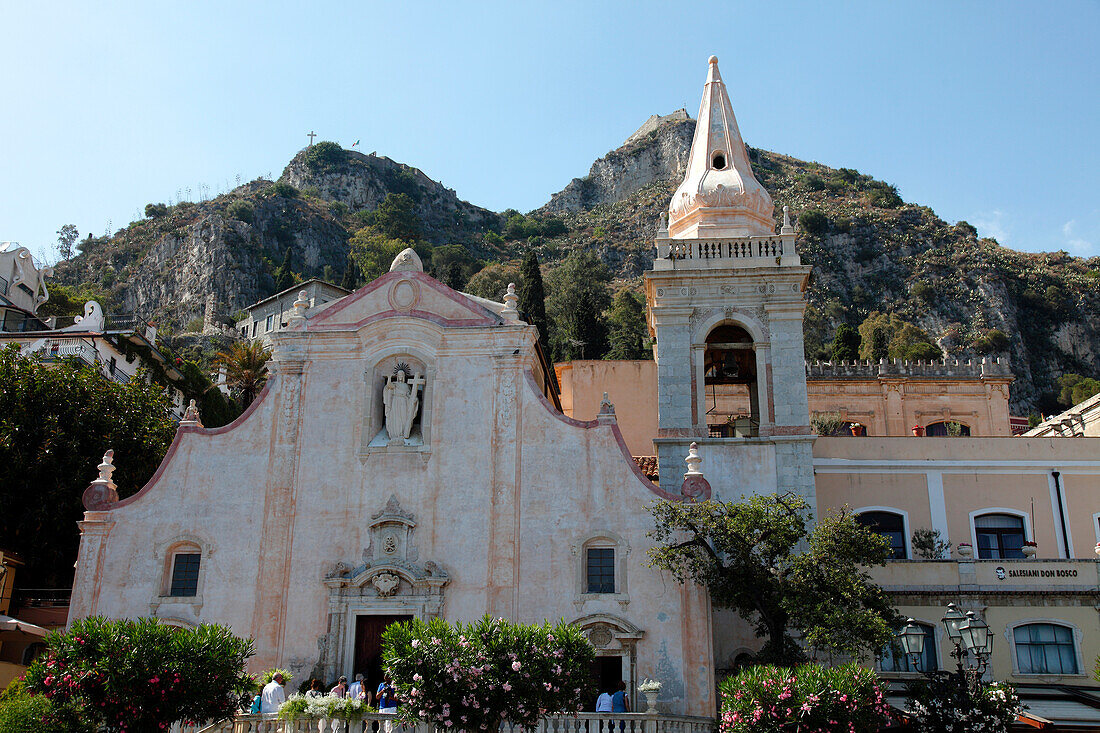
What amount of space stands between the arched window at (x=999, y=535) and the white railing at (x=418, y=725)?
1493 centimetres

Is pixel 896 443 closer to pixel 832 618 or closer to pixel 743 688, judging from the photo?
pixel 832 618

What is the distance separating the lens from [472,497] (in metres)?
24.3

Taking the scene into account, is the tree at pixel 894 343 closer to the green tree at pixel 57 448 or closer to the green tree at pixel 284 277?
the green tree at pixel 57 448

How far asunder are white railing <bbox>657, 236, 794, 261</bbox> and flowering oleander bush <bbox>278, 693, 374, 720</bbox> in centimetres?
1518

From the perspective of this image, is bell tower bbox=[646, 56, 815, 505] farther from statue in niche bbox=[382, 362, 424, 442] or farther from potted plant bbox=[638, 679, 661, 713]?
statue in niche bbox=[382, 362, 424, 442]

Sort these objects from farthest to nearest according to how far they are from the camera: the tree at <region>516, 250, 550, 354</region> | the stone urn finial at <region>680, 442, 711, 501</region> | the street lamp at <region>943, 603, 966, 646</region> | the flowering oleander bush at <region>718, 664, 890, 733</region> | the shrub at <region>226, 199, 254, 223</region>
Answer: the shrub at <region>226, 199, 254, 223</region>, the tree at <region>516, 250, 550, 354</region>, the stone urn finial at <region>680, 442, 711, 501</region>, the flowering oleander bush at <region>718, 664, 890, 733</region>, the street lamp at <region>943, 603, 966, 646</region>

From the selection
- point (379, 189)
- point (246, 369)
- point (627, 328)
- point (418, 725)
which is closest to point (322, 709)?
point (418, 725)

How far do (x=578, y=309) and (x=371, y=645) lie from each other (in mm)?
42517

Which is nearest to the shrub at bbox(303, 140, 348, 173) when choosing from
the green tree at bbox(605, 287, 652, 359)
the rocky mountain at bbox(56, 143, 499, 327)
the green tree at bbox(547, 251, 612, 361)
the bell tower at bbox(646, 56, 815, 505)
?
the rocky mountain at bbox(56, 143, 499, 327)

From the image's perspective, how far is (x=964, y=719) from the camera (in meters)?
16.6

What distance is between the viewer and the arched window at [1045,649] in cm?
2628

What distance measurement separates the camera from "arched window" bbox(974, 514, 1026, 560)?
3050cm

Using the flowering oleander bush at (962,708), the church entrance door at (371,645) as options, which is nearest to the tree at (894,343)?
the church entrance door at (371,645)

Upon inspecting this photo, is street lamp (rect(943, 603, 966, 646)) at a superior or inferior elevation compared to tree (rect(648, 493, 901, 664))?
inferior
